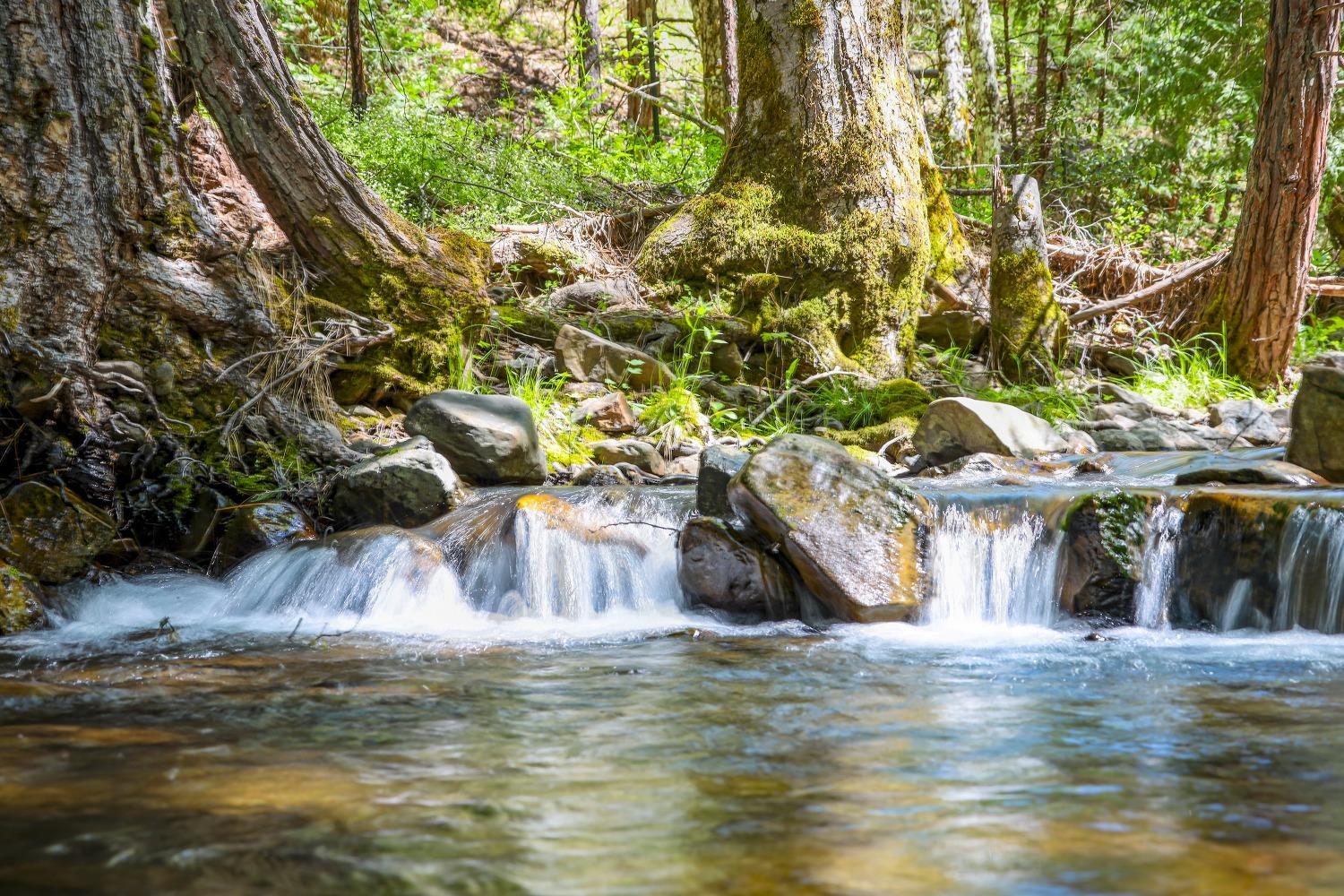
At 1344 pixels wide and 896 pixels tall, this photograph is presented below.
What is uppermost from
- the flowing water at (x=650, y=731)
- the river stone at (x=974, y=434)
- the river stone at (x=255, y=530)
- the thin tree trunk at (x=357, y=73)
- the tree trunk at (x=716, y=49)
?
the tree trunk at (x=716, y=49)

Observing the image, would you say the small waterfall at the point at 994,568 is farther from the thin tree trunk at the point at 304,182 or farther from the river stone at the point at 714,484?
the thin tree trunk at the point at 304,182

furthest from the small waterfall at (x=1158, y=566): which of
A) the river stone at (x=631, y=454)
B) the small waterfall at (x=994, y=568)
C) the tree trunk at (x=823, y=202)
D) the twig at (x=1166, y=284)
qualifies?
the twig at (x=1166, y=284)

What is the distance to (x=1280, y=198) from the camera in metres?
8.66

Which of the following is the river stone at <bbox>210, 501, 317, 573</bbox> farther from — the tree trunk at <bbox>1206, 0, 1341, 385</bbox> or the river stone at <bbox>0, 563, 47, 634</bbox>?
the tree trunk at <bbox>1206, 0, 1341, 385</bbox>

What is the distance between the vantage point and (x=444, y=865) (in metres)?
1.76

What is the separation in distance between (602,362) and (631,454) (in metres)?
1.40

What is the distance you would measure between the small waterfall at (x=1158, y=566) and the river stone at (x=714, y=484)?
1861 millimetres

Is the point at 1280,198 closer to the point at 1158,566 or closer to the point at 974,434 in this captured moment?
the point at 974,434

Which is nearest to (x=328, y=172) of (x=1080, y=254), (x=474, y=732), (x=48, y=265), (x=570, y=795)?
(x=48, y=265)

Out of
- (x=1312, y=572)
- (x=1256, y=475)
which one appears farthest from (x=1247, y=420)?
(x=1312, y=572)

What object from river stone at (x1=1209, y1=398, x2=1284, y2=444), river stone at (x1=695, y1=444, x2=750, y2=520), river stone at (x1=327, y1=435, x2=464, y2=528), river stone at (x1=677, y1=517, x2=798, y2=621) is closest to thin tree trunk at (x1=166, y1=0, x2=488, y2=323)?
river stone at (x1=327, y1=435, x2=464, y2=528)

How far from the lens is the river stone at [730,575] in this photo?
15.0 feet

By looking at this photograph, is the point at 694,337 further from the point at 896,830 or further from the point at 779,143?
the point at 896,830

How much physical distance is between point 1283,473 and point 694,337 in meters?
4.38
